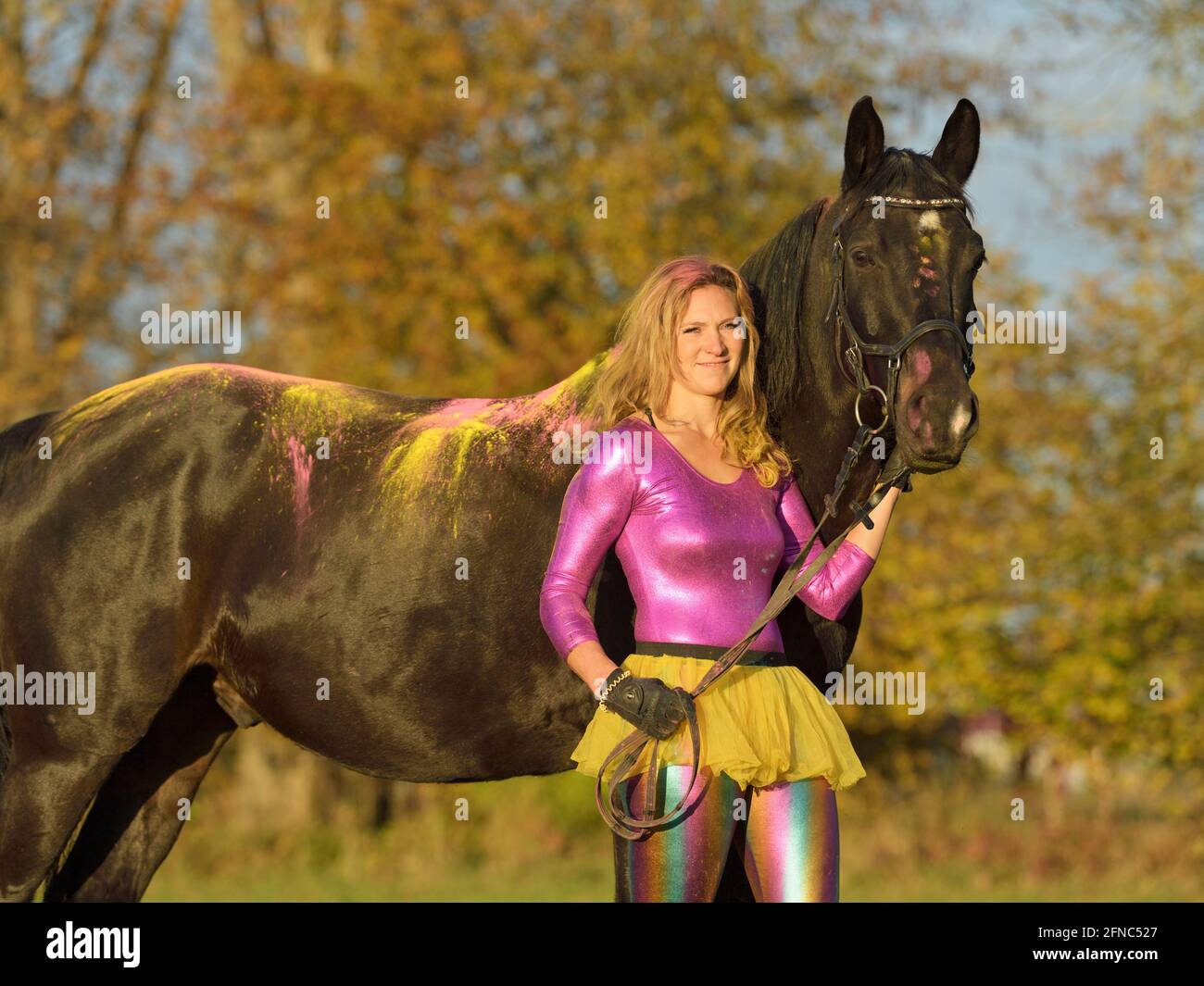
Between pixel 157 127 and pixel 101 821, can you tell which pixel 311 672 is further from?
pixel 157 127

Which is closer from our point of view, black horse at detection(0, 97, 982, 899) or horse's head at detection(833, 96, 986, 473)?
horse's head at detection(833, 96, 986, 473)

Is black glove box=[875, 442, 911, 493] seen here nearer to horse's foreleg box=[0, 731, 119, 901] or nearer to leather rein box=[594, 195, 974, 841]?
leather rein box=[594, 195, 974, 841]

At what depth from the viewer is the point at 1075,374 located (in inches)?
493

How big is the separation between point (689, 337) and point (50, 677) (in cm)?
216

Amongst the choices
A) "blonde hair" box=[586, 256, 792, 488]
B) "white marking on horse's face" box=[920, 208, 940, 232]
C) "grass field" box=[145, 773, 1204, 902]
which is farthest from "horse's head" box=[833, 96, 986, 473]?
"grass field" box=[145, 773, 1204, 902]

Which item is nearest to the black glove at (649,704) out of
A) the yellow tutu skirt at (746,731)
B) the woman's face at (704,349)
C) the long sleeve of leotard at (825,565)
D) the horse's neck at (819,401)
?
the yellow tutu skirt at (746,731)

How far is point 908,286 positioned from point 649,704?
1.20 meters

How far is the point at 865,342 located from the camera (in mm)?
3557

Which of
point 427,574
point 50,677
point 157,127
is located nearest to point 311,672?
point 427,574

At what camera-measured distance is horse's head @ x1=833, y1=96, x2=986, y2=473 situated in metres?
3.32

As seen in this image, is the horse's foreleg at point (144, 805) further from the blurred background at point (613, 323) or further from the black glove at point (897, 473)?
the blurred background at point (613, 323)

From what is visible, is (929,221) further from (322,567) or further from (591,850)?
(591,850)

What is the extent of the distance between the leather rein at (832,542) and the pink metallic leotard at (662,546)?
0.28 feet

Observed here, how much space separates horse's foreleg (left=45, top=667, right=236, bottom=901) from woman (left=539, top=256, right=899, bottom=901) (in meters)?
1.76
